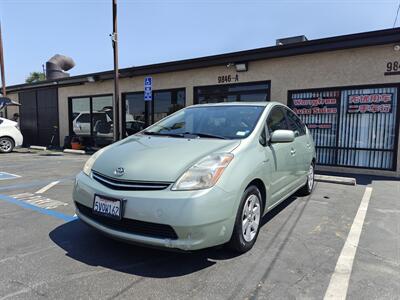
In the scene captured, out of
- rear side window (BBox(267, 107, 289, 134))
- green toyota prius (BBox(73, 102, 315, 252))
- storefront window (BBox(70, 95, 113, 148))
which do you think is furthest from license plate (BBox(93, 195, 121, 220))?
storefront window (BBox(70, 95, 113, 148))

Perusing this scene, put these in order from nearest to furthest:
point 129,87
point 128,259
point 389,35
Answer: point 128,259 < point 389,35 < point 129,87

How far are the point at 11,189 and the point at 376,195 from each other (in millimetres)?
6979

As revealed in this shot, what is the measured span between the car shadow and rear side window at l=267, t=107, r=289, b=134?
1.65 meters

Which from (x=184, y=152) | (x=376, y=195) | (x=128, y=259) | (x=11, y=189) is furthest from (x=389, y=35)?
(x=11, y=189)

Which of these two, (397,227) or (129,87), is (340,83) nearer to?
(397,227)

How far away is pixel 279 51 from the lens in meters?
8.90

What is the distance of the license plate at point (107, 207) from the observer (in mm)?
2781

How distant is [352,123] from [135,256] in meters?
7.36

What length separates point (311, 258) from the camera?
3178 mm

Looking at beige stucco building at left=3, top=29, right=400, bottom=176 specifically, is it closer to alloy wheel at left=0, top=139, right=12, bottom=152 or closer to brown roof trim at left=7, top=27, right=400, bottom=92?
brown roof trim at left=7, top=27, right=400, bottom=92

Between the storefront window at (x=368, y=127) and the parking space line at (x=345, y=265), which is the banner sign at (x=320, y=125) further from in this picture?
the parking space line at (x=345, y=265)

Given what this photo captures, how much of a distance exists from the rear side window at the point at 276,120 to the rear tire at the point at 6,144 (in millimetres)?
12742

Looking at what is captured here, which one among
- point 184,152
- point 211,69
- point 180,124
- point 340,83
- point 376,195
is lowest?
point 376,195

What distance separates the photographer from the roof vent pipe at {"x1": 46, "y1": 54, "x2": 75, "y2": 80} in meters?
20.3
